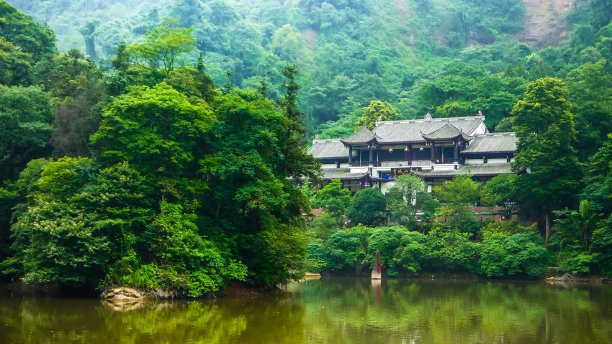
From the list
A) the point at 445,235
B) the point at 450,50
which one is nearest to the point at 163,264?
the point at 445,235

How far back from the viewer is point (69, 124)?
82.5ft

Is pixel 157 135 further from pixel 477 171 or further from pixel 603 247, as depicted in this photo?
pixel 477 171

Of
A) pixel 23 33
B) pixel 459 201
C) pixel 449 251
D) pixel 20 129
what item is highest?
pixel 23 33

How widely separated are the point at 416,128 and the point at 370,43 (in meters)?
43.0

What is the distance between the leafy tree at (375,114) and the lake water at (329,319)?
27884mm

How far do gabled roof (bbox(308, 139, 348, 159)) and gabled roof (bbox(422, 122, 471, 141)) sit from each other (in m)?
6.27

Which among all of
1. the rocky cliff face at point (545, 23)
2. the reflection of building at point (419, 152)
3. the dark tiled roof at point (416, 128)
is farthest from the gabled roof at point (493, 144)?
the rocky cliff face at point (545, 23)

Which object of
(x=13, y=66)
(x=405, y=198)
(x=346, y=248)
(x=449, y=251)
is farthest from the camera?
(x=405, y=198)

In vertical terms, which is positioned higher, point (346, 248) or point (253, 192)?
point (253, 192)

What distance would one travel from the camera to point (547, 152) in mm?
31891

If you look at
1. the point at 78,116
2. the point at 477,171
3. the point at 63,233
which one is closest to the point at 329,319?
the point at 63,233

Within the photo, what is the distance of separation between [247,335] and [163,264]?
7.00 meters

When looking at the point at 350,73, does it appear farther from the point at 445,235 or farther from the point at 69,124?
the point at 69,124

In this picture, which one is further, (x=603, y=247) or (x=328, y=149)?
(x=328, y=149)
